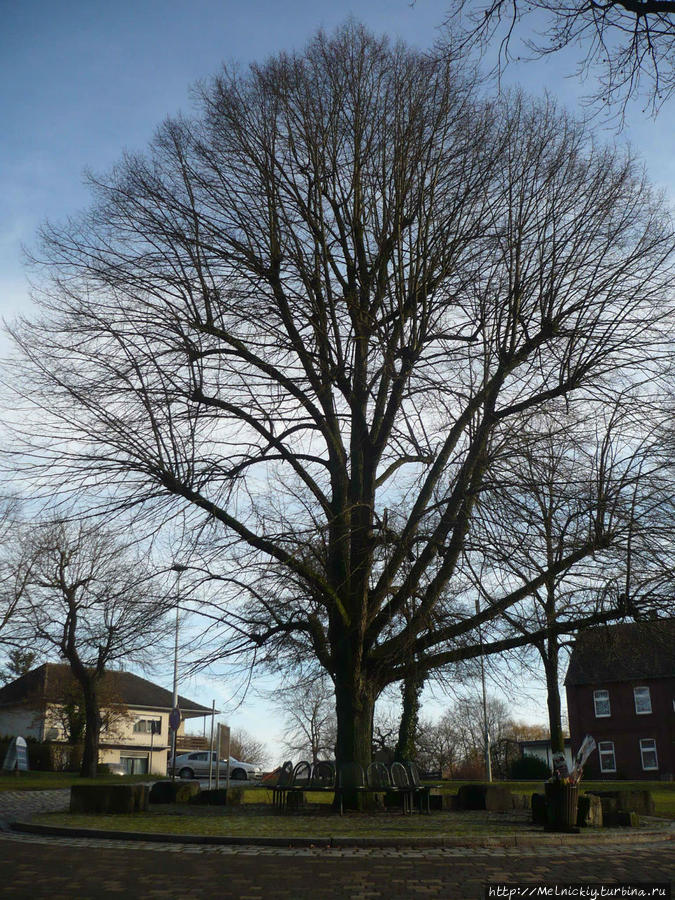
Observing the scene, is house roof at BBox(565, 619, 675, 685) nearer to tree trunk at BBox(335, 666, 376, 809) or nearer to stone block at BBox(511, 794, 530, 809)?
stone block at BBox(511, 794, 530, 809)

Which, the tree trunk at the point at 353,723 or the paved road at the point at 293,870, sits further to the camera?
the tree trunk at the point at 353,723

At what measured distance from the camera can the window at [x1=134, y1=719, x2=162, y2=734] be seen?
2243 inches

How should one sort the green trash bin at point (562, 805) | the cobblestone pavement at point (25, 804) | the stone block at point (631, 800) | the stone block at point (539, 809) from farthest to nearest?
the stone block at point (631, 800), the cobblestone pavement at point (25, 804), the stone block at point (539, 809), the green trash bin at point (562, 805)

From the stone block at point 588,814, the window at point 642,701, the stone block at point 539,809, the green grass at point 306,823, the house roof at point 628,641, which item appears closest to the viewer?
the green grass at point 306,823

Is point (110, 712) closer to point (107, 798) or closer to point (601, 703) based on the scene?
point (601, 703)

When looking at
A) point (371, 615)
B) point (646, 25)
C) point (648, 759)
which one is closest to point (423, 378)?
point (371, 615)

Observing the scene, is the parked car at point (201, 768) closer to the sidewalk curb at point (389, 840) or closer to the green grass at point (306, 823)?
the green grass at point (306, 823)

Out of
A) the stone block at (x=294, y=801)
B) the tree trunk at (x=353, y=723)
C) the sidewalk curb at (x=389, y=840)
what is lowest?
the stone block at (x=294, y=801)

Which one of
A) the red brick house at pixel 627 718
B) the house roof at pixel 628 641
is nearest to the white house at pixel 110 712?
the red brick house at pixel 627 718

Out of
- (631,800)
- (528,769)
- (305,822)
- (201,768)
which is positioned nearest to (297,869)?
(305,822)

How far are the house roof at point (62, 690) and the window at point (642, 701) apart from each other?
24.6m

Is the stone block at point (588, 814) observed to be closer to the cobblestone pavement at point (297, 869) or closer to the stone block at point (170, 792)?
the cobblestone pavement at point (297, 869)

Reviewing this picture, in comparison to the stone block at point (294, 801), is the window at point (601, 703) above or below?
above

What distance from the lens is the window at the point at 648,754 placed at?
144 ft
